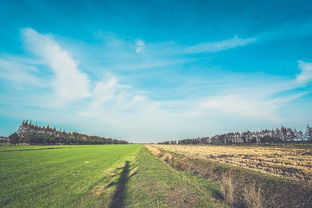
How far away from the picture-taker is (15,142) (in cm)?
8819

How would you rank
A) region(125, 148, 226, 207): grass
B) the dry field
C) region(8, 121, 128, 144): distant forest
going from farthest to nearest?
region(8, 121, 128, 144): distant forest, the dry field, region(125, 148, 226, 207): grass

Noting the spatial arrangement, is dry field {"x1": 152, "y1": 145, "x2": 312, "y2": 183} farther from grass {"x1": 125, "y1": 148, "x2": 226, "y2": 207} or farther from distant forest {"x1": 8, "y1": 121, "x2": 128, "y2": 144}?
distant forest {"x1": 8, "y1": 121, "x2": 128, "y2": 144}

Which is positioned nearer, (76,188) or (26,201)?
(26,201)

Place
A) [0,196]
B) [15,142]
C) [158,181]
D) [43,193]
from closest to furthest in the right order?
1. [0,196]
2. [43,193]
3. [158,181]
4. [15,142]

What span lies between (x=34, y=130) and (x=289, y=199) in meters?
150

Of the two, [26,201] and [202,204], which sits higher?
[26,201]

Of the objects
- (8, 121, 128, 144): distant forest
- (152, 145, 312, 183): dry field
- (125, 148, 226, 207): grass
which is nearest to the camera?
(125, 148, 226, 207): grass

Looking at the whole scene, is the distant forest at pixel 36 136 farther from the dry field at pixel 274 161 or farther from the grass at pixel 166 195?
the grass at pixel 166 195

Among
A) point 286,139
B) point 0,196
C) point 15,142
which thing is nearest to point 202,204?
point 0,196

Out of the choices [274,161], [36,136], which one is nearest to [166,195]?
[274,161]

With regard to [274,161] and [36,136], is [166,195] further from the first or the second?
[36,136]

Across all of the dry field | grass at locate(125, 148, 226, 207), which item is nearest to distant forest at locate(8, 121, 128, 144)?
the dry field

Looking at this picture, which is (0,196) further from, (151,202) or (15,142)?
(15,142)

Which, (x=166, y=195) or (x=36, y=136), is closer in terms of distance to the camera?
(x=166, y=195)
